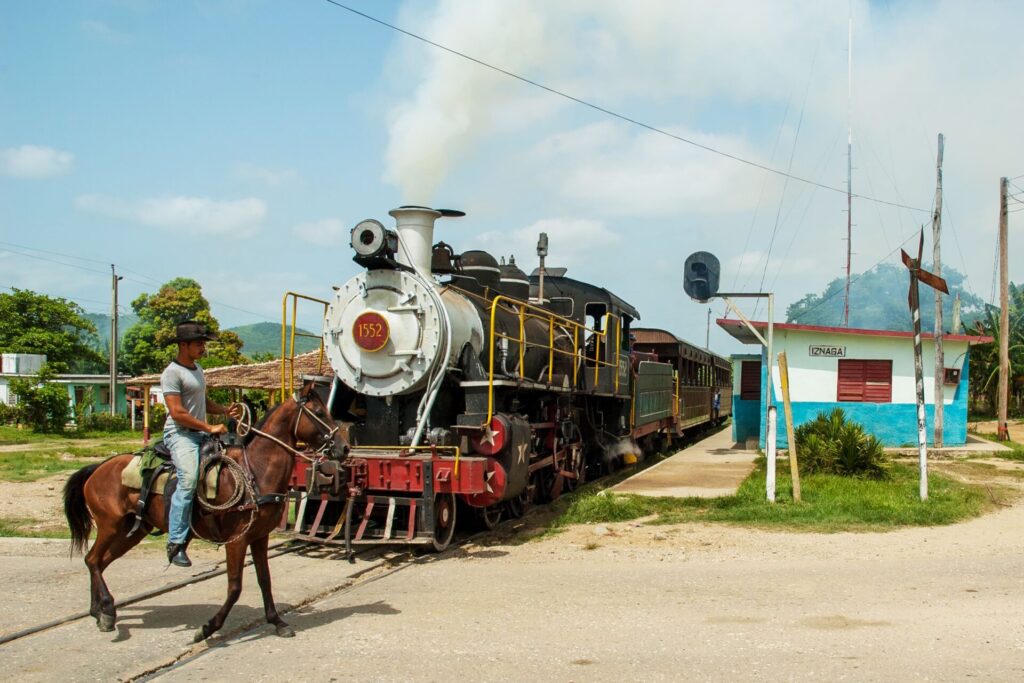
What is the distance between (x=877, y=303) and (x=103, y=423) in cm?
10476

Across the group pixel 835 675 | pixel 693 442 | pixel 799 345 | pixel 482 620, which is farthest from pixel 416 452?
pixel 693 442

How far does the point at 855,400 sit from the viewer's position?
20500 mm

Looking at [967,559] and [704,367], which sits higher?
[704,367]

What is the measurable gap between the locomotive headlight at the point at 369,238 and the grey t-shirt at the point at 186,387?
3.10 m

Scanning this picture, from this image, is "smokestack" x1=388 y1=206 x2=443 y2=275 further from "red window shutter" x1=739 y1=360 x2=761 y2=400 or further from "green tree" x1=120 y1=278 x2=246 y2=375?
"green tree" x1=120 y1=278 x2=246 y2=375

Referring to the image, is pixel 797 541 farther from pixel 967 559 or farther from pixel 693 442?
pixel 693 442

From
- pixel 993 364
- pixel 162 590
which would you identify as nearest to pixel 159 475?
pixel 162 590

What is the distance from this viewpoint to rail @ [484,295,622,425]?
9398mm

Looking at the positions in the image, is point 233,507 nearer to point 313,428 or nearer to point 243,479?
point 243,479

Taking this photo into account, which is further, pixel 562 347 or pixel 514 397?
pixel 562 347

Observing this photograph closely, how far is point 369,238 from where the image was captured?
9.39 metres

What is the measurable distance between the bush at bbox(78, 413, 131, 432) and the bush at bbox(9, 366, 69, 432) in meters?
1.01

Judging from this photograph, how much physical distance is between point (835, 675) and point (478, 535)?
544cm

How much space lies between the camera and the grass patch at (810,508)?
34.9 ft
